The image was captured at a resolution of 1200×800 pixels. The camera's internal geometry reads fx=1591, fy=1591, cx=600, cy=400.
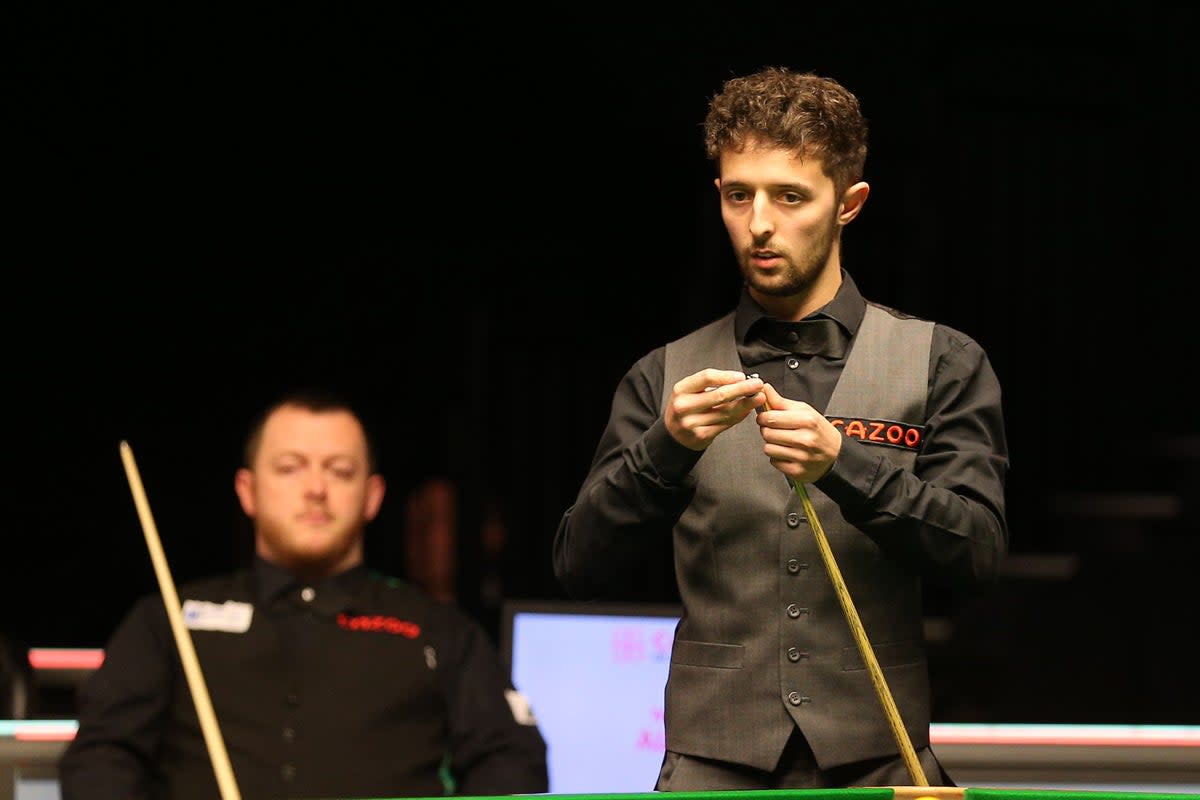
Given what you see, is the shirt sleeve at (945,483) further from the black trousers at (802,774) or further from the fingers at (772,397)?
the black trousers at (802,774)

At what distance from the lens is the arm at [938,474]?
1.74m

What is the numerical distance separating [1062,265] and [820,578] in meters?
5.21

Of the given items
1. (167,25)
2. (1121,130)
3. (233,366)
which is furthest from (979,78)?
(233,366)

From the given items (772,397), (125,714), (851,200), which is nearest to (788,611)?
(772,397)

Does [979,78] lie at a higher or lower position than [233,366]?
higher

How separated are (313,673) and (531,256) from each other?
5.37m

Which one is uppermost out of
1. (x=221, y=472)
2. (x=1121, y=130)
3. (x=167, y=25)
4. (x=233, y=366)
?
(x=167, y=25)

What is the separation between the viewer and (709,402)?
1.74 meters

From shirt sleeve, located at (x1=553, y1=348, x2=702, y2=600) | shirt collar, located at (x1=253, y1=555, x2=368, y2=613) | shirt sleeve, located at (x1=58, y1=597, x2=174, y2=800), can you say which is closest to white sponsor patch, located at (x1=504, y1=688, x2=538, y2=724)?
shirt collar, located at (x1=253, y1=555, x2=368, y2=613)

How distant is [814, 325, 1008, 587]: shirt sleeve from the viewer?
1.75m

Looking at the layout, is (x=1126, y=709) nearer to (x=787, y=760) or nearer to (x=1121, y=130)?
(x=1121, y=130)

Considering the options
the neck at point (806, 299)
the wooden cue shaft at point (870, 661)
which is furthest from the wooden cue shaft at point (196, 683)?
the neck at point (806, 299)

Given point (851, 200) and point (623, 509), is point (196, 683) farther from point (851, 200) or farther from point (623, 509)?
point (851, 200)

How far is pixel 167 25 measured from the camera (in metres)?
6.66
